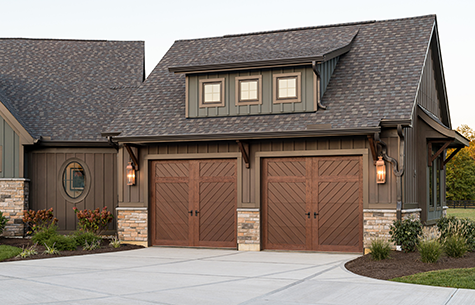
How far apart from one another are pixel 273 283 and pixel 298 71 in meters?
7.30

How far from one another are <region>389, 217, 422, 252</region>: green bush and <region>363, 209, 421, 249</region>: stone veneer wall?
12.0 inches

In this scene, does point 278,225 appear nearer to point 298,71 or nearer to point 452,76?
point 298,71

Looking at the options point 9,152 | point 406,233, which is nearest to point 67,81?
point 9,152

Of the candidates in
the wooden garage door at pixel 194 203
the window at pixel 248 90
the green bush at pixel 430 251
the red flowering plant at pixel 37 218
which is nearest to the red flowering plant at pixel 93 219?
the red flowering plant at pixel 37 218

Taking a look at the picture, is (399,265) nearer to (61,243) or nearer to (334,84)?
(334,84)

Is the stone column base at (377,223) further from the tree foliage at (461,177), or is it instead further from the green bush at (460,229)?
the tree foliage at (461,177)

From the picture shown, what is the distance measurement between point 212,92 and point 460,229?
25.1ft

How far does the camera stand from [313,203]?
14.3m

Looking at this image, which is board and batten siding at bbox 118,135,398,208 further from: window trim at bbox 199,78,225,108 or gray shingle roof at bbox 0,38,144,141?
gray shingle roof at bbox 0,38,144,141


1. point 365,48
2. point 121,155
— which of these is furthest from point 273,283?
point 365,48

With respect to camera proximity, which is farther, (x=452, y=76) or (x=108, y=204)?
(x=452, y=76)

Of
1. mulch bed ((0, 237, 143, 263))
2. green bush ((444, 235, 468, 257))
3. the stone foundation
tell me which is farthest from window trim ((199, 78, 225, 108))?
green bush ((444, 235, 468, 257))

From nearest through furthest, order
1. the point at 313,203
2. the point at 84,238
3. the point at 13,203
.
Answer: the point at 313,203 < the point at 84,238 < the point at 13,203

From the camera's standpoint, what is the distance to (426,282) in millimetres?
9055
